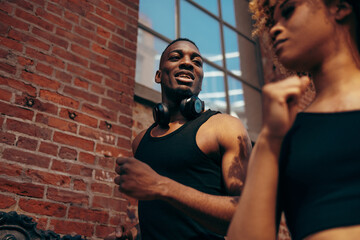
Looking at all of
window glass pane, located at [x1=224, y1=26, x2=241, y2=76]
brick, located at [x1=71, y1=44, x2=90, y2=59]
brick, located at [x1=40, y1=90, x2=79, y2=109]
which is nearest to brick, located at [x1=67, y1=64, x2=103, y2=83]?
brick, located at [x1=71, y1=44, x2=90, y2=59]

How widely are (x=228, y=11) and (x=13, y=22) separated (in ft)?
9.81

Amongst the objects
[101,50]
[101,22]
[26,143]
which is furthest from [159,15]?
[26,143]

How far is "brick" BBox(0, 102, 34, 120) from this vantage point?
6.46 feet

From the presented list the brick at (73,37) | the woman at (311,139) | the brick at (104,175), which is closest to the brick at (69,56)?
the brick at (73,37)

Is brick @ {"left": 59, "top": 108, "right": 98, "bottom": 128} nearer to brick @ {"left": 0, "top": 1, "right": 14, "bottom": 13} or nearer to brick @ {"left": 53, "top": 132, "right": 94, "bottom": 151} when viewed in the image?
brick @ {"left": 53, "top": 132, "right": 94, "bottom": 151}

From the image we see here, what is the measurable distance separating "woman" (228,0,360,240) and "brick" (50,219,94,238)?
1.44m

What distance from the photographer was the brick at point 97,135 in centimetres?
224

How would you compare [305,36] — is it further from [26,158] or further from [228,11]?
[228,11]

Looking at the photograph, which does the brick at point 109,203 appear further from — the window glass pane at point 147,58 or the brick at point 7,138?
the window glass pane at point 147,58

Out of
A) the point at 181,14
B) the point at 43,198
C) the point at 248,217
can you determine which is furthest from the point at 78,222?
the point at 181,14

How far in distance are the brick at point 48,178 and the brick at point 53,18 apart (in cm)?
105

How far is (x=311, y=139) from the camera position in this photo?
2.62 feet

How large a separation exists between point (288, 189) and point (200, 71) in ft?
3.73

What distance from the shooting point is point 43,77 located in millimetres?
2184
